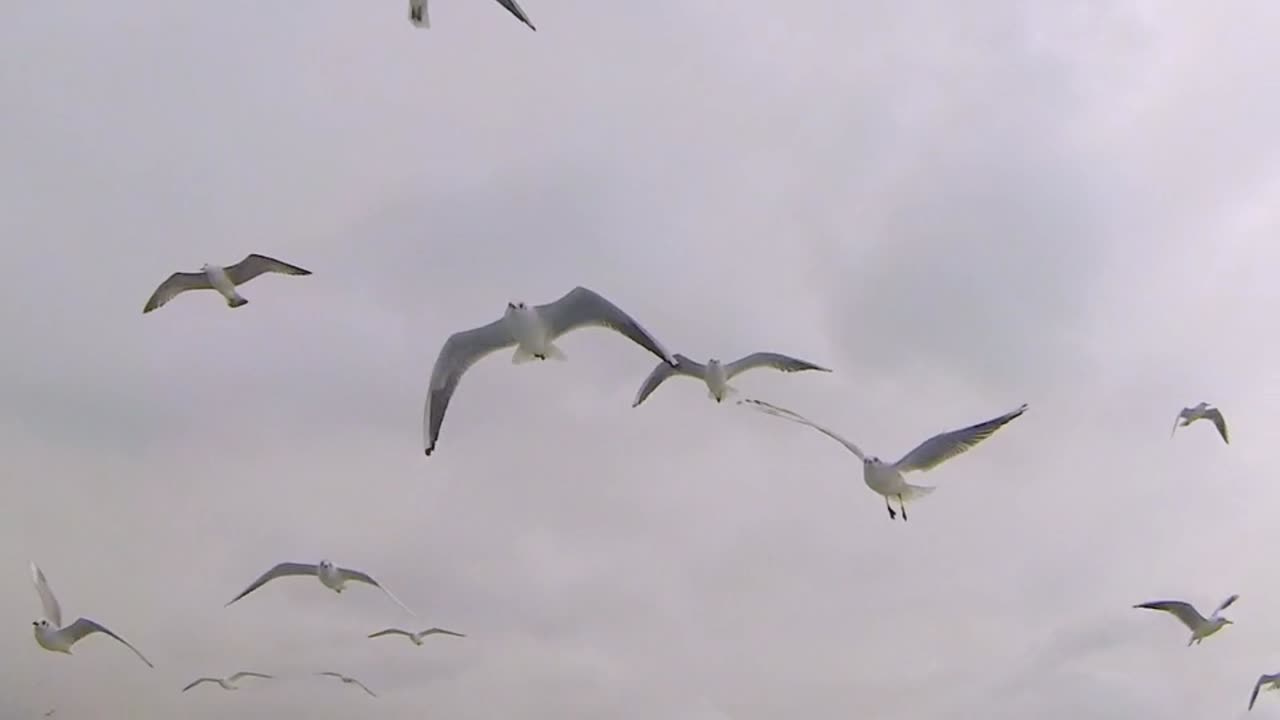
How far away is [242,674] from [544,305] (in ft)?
62.5

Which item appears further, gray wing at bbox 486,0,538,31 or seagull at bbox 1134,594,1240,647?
seagull at bbox 1134,594,1240,647

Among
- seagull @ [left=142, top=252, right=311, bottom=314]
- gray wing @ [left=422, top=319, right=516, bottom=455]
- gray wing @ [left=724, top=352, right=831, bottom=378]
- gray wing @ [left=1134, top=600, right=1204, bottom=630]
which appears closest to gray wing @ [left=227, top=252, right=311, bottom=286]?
seagull @ [left=142, top=252, right=311, bottom=314]

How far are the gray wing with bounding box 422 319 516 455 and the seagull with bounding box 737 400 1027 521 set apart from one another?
342 centimetres

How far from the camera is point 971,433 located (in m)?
15.1

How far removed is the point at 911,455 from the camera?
51.5 feet

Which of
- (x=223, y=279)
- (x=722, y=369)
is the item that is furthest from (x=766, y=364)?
(x=223, y=279)

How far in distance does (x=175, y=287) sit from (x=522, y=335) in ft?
31.6

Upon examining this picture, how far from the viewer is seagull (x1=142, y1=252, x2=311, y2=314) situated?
19312mm

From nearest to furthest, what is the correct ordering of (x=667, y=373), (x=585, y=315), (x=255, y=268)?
(x=585, y=315) < (x=255, y=268) < (x=667, y=373)

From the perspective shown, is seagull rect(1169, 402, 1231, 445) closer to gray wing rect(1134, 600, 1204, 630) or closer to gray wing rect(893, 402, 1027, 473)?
gray wing rect(1134, 600, 1204, 630)

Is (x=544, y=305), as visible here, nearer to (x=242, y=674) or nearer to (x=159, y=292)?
(x=159, y=292)

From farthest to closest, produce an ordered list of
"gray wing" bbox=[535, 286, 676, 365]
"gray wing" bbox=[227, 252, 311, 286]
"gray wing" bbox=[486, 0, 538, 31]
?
1. "gray wing" bbox=[227, 252, 311, 286]
2. "gray wing" bbox=[535, 286, 676, 365]
3. "gray wing" bbox=[486, 0, 538, 31]

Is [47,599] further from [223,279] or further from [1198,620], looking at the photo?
[1198,620]

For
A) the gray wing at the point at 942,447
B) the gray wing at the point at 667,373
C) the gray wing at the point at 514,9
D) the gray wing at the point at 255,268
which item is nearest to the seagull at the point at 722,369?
the gray wing at the point at 667,373
